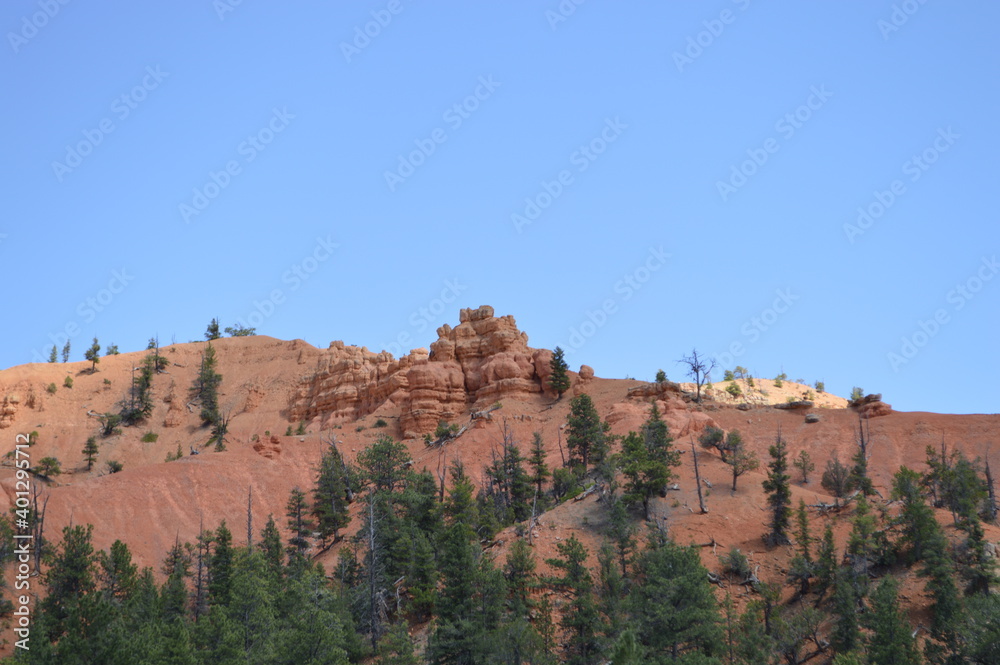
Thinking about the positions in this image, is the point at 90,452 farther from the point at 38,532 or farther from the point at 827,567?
the point at 827,567

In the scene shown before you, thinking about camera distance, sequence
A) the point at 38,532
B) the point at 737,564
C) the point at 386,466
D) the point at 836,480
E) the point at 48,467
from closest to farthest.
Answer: the point at 737,564 < the point at 38,532 < the point at 836,480 < the point at 386,466 < the point at 48,467

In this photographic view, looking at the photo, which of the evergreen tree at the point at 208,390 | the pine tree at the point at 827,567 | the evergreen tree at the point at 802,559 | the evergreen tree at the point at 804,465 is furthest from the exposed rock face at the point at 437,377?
the pine tree at the point at 827,567

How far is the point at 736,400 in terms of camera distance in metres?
110

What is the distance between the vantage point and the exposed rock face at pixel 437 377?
9681 centimetres

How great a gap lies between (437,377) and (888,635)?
5956cm

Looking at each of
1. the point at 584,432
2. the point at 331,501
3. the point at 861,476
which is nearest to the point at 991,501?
the point at 861,476

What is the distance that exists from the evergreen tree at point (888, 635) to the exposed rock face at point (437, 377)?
52.6 meters

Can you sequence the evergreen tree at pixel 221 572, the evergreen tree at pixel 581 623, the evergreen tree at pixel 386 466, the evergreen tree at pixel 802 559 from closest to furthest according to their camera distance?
1. the evergreen tree at pixel 581 623
2. the evergreen tree at pixel 802 559
3. the evergreen tree at pixel 221 572
4. the evergreen tree at pixel 386 466

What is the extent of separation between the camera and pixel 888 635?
144 ft

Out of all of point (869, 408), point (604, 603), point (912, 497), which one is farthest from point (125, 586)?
point (869, 408)

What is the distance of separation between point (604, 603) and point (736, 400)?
62791 millimetres

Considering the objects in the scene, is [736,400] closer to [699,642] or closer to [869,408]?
[869,408]

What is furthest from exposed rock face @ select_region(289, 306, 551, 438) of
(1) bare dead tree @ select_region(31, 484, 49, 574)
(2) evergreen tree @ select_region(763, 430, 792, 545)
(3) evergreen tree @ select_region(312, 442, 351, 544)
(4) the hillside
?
(2) evergreen tree @ select_region(763, 430, 792, 545)

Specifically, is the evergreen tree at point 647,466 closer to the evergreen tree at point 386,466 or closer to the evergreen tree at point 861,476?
the evergreen tree at point 861,476
